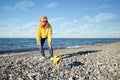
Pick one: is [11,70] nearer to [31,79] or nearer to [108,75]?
[31,79]

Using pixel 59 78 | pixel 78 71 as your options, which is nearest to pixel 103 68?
pixel 78 71

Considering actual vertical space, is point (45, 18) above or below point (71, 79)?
above

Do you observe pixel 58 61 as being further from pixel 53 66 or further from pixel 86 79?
pixel 86 79

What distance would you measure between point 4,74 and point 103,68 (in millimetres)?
4770

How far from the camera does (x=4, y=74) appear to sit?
711cm

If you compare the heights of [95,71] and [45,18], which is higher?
[45,18]

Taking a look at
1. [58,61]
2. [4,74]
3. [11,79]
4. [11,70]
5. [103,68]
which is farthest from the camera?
[58,61]

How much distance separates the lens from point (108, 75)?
24.4ft

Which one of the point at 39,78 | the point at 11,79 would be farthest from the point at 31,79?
the point at 11,79

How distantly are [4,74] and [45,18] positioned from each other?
4.24 metres

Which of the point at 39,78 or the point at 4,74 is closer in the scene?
the point at 39,78

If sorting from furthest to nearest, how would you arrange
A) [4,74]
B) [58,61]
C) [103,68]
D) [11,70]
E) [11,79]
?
1. [58,61]
2. [103,68]
3. [11,70]
4. [4,74]
5. [11,79]

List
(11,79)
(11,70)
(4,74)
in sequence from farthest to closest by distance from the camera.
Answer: (11,70)
(4,74)
(11,79)

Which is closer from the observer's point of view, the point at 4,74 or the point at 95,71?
the point at 4,74
